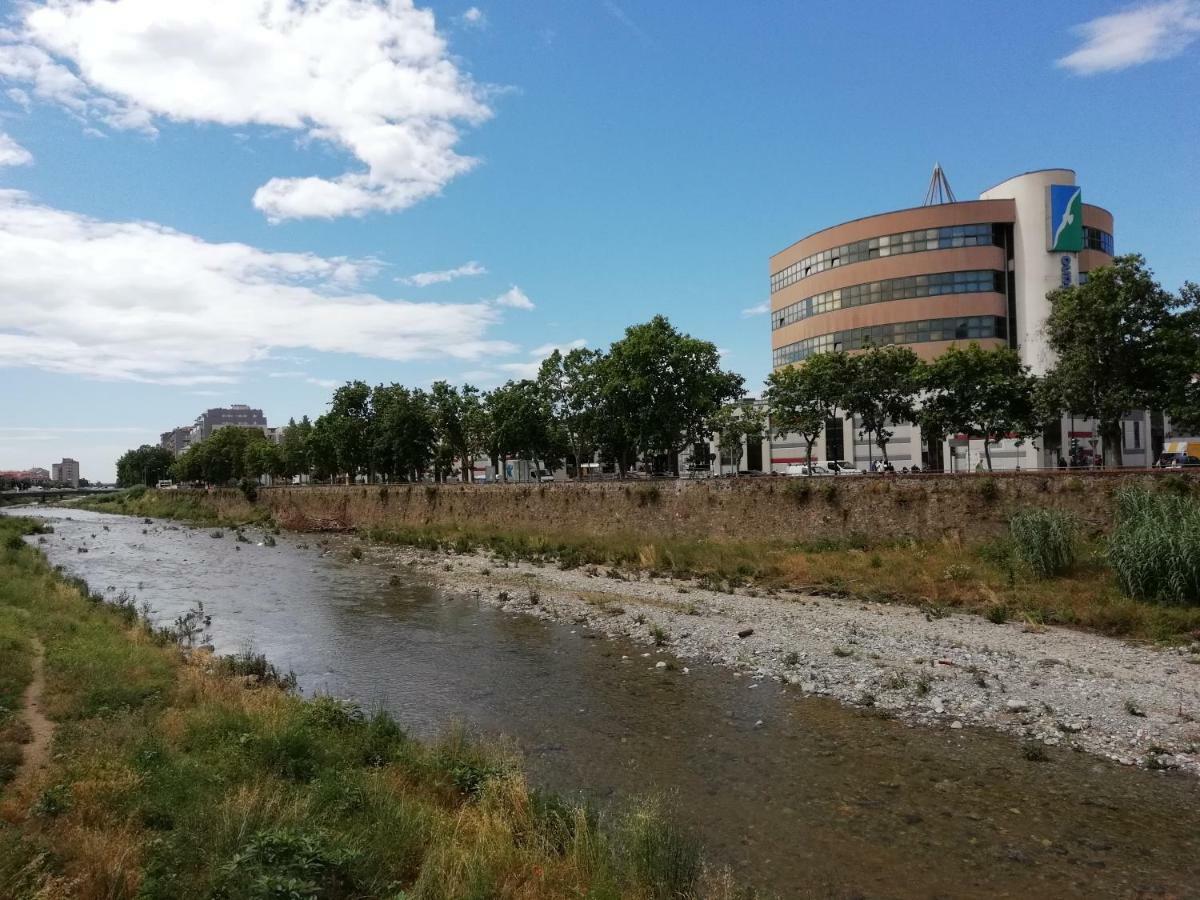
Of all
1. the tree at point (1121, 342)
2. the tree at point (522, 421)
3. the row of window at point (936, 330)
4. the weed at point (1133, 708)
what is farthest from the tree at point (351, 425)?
the weed at point (1133, 708)

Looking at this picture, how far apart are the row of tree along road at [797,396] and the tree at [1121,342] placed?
2.3 inches

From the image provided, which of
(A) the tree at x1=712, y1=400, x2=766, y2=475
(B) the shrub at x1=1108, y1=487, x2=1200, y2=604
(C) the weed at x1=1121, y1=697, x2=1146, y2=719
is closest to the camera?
A: (C) the weed at x1=1121, y1=697, x2=1146, y2=719

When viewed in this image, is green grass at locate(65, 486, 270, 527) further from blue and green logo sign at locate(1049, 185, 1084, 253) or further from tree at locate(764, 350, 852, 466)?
blue and green logo sign at locate(1049, 185, 1084, 253)

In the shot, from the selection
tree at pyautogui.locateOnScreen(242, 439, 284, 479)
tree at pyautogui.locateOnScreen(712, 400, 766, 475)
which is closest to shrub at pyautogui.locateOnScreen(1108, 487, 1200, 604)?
tree at pyautogui.locateOnScreen(712, 400, 766, 475)

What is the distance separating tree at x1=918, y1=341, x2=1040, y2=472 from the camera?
4434 centimetres

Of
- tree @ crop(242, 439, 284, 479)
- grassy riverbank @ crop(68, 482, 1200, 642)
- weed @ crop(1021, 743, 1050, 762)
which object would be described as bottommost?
weed @ crop(1021, 743, 1050, 762)

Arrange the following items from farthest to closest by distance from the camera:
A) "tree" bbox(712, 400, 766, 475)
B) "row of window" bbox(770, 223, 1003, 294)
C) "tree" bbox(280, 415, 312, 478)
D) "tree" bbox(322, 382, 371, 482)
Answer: "tree" bbox(280, 415, 312, 478), "tree" bbox(322, 382, 371, 482), "row of window" bbox(770, 223, 1003, 294), "tree" bbox(712, 400, 766, 475)

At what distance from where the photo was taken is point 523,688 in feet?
60.7

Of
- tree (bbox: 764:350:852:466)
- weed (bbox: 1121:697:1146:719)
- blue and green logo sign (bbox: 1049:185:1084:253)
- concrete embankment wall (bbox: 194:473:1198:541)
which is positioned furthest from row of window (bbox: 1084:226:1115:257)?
weed (bbox: 1121:697:1146:719)

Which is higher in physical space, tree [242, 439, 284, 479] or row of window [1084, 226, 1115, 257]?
row of window [1084, 226, 1115, 257]

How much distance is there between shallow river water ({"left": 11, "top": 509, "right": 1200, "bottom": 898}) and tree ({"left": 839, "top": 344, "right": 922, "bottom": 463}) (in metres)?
31.5

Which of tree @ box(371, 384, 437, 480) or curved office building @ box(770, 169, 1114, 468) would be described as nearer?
curved office building @ box(770, 169, 1114, 468)

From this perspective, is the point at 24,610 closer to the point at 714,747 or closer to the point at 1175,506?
the point at 714,747

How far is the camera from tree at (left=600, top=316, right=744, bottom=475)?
5456cm
